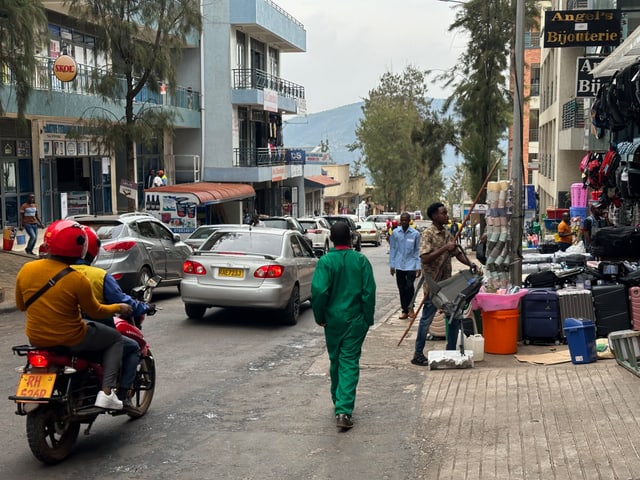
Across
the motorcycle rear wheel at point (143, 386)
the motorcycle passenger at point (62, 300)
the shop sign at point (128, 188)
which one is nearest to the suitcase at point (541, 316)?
the motorcycle rear wheel at point (143, 386)

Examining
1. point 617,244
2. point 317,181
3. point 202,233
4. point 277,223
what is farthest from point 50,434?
point 317,181

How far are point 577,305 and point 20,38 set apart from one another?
12.9m

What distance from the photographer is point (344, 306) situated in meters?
7.55

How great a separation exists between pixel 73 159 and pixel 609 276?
25230 mm

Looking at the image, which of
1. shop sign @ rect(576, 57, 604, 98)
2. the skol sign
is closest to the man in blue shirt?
shop sign @ rect(576, 57, 604, 98)

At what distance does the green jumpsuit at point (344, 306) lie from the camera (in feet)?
24.7

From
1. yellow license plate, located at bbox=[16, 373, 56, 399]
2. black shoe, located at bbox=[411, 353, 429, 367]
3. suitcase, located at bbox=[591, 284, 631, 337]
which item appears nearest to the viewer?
yellow license plate, located at bbox=[16, 373, 56, 399]

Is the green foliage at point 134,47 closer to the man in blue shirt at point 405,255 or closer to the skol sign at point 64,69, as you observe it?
the skol sign at point 64,69

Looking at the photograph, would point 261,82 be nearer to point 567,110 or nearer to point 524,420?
point 567,110

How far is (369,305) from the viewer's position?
300 inches

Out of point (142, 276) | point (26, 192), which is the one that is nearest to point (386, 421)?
point (142, 276)

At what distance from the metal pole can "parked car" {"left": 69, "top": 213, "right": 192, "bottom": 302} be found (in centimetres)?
709

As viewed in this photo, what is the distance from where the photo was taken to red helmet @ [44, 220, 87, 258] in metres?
6.50

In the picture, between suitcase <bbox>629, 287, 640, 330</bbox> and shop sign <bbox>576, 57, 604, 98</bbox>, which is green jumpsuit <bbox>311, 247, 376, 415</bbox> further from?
shop sign <bbox>576, 57, 604, 98</bbox>
